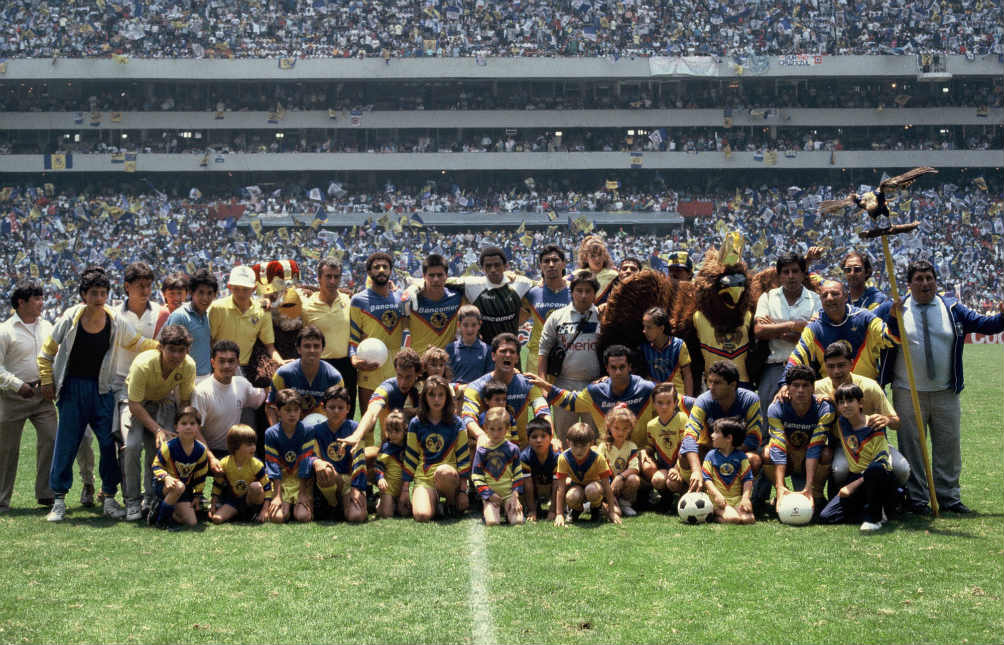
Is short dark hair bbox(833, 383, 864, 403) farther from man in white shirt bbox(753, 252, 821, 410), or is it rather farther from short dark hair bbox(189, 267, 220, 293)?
short dark hair bbox(189, 267, 220, 293)

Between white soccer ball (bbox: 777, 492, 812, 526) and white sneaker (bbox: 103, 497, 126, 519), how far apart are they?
4.94m

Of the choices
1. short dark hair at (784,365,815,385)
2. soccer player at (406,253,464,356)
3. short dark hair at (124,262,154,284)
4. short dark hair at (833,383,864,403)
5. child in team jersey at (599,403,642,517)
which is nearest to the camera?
short dark hair at (833,383,864,403)

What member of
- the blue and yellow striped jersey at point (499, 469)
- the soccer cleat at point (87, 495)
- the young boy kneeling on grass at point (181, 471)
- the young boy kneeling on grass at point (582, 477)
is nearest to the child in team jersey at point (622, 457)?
the young boy kneeling on grass at point (582, 477)

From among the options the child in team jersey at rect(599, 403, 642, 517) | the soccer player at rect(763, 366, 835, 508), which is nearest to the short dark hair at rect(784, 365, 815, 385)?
the soccer player at rect(763, 366, 835, 508)

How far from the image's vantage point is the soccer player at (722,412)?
724 centimetres

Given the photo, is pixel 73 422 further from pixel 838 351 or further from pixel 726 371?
pixel 838 351

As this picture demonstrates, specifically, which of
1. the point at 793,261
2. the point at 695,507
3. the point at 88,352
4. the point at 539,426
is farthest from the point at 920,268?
the point at 88,352

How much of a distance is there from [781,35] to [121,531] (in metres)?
45.0

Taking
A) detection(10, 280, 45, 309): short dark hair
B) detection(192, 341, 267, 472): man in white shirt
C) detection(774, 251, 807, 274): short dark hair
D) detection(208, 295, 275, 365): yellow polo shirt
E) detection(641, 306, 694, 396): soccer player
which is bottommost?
detection(192, 341, 267, 472): man in white shirt

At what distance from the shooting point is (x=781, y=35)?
4634 cm

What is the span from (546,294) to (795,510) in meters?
2.89

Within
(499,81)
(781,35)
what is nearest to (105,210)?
(499,81)

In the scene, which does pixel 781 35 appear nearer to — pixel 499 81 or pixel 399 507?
pixel 499 81

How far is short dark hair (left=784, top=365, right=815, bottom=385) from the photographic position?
7.09 meters
